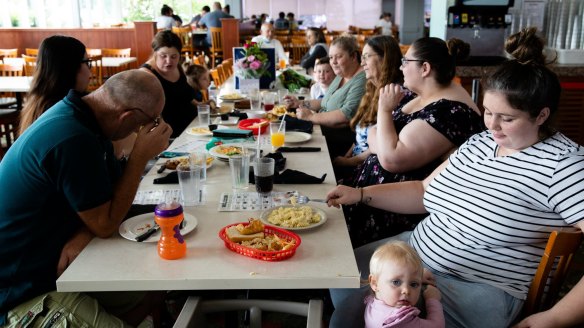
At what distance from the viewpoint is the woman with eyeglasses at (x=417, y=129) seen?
2.01 metres

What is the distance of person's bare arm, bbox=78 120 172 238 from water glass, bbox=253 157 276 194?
0.33 meters

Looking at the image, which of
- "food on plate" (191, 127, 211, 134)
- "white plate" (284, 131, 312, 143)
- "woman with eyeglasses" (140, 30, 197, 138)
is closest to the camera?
"white plate" (284, 131, 312, 143)

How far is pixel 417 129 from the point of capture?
2.02 meters

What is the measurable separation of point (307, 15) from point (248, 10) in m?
2.05

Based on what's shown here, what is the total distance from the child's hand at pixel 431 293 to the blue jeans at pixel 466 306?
10 cm

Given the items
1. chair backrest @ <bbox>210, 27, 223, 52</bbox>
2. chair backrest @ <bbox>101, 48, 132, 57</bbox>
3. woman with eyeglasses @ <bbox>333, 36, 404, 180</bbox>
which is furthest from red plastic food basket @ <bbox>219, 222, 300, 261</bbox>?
chair backrest @ <bbox>210, 27, 223, 52</bbox>

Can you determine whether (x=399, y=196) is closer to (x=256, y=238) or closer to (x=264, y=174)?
(x=264, y=174)

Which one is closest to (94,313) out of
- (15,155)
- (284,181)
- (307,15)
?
(15,155)

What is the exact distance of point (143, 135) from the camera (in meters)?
1.65

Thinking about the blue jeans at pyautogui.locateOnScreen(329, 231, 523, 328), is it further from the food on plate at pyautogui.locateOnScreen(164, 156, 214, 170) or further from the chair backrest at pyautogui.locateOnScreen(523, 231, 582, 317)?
the food on plate at pyautogui.locateOnScreen(164, 156, 214, 170)

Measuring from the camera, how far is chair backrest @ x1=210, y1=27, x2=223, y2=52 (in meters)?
10.6

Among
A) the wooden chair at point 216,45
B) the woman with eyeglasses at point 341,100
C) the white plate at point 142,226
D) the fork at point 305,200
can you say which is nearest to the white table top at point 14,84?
the woman with eyeglasses at point 341,100

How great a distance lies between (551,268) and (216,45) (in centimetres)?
1005

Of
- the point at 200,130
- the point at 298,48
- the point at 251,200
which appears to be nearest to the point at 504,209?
the point at 251,200
